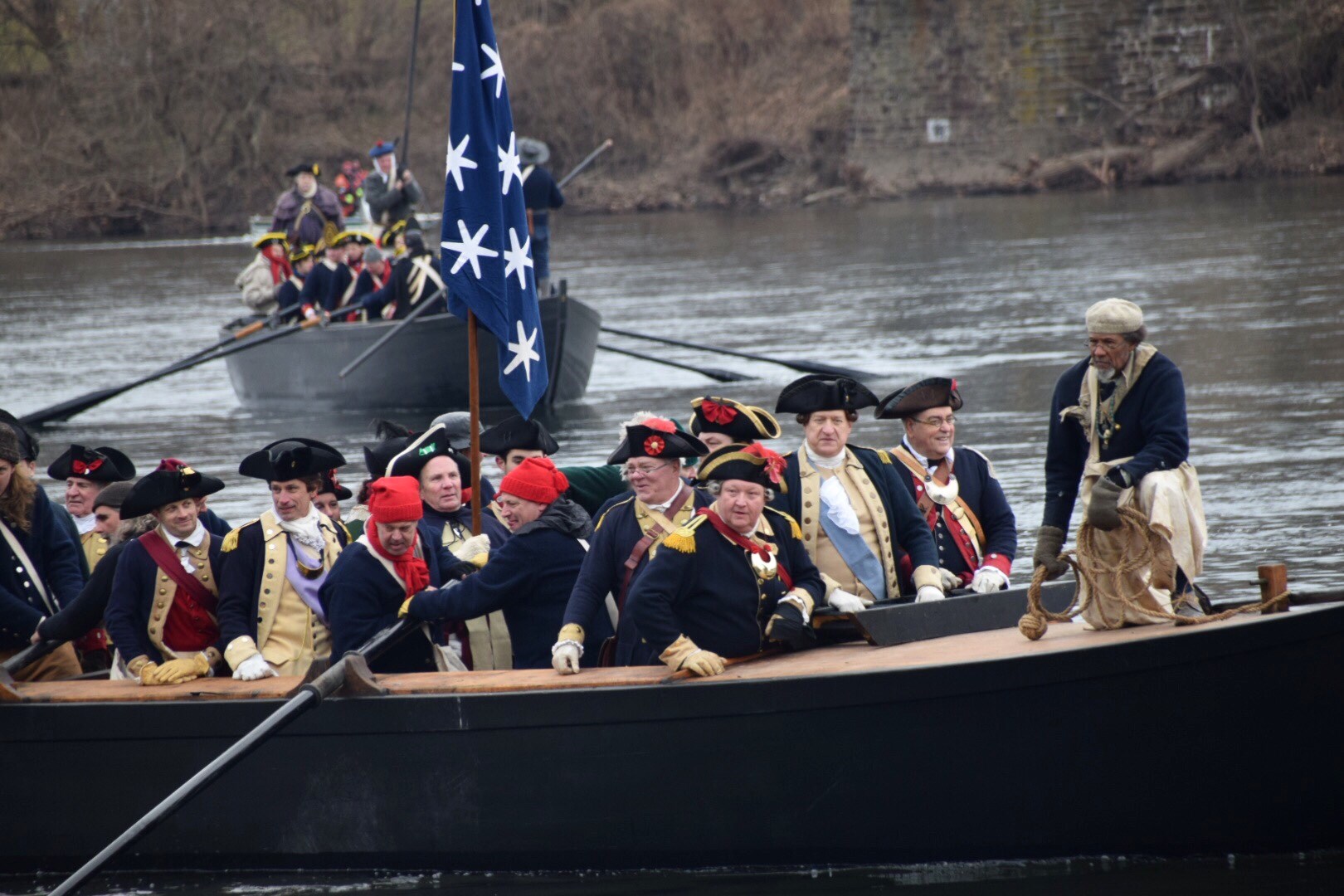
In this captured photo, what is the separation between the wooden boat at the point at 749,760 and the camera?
17.7 feet

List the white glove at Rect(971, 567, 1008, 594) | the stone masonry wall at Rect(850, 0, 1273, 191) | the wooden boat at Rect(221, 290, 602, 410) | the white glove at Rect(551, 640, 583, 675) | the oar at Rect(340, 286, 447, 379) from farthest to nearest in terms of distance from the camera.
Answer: the stone masonry wall at Rect(850, 0, 1273, 191), the wooden boat at Rect(221, 290, 602, 410), the oar at Rect(340, 286, 447, 379), the white glove at Rect(971, 567, 1008, 594), the white glove at Rect(551, 640, 583, 675)

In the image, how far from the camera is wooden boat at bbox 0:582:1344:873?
212 inches

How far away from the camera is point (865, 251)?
30422 millimetres

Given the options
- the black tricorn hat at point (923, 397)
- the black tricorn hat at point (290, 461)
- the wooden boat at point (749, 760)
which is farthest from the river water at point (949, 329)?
the black tricorn hat at point (923, 397)

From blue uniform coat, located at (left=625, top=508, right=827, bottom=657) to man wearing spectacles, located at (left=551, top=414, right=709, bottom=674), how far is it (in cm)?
18

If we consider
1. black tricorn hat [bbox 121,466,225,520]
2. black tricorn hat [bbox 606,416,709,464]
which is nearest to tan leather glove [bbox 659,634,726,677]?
black tricorn hat [bbox 606,416,709,464]

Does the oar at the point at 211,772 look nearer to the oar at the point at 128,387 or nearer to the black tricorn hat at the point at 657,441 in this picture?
the black tricorn hat at the point at 657,441

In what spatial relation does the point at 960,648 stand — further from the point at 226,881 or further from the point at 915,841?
the point at 226,881

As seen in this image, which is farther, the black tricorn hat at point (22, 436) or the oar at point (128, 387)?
the oar at point (128, 387)

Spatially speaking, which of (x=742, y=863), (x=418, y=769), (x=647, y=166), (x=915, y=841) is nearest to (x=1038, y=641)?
(x=915, y=841)

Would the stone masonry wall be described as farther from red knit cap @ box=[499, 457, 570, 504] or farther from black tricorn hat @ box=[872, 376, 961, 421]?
red knit cap @ box=[499, 457, 570, 504]

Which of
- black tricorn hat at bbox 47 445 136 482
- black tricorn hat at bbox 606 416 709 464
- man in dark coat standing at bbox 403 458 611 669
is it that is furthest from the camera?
black tricorn hat at bbox 47 445 136 482

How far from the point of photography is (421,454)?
22.2 ft

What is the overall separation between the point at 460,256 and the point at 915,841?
2.85 meters
